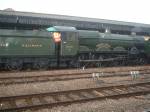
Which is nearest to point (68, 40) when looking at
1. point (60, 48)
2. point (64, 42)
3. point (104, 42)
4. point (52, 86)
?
point (64, 42)

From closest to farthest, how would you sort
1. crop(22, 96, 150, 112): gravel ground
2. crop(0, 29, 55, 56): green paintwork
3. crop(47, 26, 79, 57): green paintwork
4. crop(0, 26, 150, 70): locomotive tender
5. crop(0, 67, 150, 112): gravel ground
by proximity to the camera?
crop(22, 96, 150, 112): gravel ground
crop(0, 67, 150, 112): gravel ground
crop(0, 29, 55, 56): green paintwork
crop(0, 26, 150, 70): locomotive tender
crop(47, 26, 79, 57): green paintwork

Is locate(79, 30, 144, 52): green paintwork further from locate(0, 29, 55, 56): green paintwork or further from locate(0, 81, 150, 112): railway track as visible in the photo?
locate(0, 81, 150, 112): railway track

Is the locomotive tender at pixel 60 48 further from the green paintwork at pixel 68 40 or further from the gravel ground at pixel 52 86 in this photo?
the gravel ground at pixel 52 86

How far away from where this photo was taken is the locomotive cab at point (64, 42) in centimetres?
2023

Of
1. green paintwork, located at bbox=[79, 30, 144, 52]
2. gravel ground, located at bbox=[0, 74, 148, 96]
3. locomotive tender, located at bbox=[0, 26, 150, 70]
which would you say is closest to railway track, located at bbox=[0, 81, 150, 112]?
gravel ground, located at bbox=[0, 74, 148, 96]

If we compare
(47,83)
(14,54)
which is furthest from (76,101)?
(14,54)

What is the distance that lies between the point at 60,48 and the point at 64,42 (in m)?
0.61

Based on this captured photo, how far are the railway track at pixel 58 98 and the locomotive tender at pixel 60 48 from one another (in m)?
8.59

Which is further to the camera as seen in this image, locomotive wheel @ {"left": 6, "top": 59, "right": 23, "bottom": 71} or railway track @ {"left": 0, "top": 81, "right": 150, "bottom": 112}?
locomotive wheel @ {"left": 6, "top": 59, "right": 23, "bottom": 71}

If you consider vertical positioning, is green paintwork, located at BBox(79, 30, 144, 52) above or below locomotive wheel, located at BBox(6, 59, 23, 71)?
above

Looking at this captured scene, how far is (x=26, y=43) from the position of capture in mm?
19125

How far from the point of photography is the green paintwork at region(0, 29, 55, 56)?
18422 millimetres

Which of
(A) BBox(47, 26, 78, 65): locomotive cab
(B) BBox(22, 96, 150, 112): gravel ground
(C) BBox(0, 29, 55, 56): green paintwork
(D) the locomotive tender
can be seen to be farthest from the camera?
(A) BBox(47, 26, 78, 65): locomotive cab

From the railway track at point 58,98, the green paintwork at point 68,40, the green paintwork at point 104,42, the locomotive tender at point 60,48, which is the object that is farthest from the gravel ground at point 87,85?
the green paintwork at point 104,42
